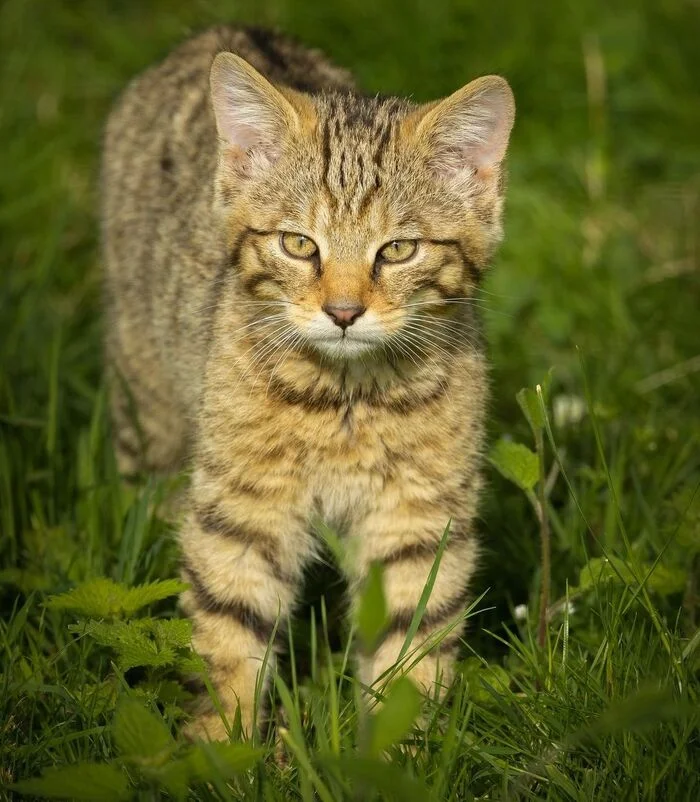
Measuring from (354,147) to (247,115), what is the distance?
1.12 ft

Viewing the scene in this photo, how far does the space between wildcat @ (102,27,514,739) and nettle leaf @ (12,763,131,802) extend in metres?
0.86

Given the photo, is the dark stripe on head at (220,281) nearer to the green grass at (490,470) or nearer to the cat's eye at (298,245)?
the cat's eye at (298,245)

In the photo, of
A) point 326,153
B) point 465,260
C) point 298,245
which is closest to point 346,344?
point 298,245

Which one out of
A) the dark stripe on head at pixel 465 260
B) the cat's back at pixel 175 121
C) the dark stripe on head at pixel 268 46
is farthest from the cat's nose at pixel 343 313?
the dark stripe on head at pixel 268 46

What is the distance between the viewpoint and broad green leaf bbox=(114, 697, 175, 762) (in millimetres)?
2688

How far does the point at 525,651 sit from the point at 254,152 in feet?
5.44

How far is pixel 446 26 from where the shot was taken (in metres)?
6.68

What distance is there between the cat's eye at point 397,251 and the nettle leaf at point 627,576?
1029mm

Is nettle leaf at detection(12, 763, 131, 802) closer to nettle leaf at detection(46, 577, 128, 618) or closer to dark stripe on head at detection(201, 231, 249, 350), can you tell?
nettle leaf at detection(46, 577, 128, 618)

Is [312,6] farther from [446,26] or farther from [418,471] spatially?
[418,471]

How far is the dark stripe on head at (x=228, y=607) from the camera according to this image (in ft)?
11.9

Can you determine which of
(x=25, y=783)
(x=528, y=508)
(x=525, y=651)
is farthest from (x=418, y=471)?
(x=25, y=783)

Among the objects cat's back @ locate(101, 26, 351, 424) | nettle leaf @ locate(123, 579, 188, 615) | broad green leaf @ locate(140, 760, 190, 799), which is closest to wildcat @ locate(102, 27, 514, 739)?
nettle leaf @ locate(123, 579, 188, 615)

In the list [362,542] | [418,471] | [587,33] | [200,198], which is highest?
[587,33]
